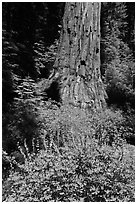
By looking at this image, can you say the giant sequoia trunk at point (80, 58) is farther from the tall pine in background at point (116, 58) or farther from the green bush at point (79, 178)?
the green bush at point (79, 178)

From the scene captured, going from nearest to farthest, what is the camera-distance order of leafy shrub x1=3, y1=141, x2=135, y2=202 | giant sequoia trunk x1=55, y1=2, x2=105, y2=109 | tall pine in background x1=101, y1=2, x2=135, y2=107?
leafy shrub x1=3, y1=141, x2=135, y2=202 → giant sequoia trunk x1=55, y1=2, x2=105, y2=109 → tall pine in background x1=101, y1=2, x2=135, y2=107

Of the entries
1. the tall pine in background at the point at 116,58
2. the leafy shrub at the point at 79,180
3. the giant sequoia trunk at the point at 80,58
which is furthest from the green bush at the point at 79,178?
the tall pine in background at the point at 116,58

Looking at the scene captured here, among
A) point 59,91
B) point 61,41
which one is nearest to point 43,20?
point 61,41

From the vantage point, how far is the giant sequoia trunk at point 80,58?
5227mm

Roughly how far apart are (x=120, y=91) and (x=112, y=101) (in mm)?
383

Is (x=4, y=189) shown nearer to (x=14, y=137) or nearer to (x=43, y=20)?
(x=14, y=137)

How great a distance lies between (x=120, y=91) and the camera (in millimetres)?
6168

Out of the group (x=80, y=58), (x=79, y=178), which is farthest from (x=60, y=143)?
(x=80, y=58)

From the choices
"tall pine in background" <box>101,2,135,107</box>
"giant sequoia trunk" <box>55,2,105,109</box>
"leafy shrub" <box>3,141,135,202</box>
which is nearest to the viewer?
"leafy shrub" <box>3,141,135,202</box>

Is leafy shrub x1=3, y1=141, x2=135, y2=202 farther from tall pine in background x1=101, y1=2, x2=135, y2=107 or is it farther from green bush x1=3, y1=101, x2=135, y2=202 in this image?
tall pine in background x1=101, y1=2, x2=135, y2=107

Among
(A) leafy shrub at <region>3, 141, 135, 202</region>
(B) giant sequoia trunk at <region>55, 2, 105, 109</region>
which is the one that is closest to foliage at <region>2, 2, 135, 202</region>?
(A) leafy shrub at <region>3, 141, 135, 202</region>

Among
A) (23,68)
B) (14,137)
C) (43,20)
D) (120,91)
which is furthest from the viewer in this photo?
(43,20)

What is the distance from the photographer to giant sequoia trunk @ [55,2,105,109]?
5.23m

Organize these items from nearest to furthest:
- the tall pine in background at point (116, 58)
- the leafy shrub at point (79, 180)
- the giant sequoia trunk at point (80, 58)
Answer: the leafy shrub at point (79, 180) < the giant sequoia trunk at point (80, 58) < the tall pine in background at point (116, 58)
